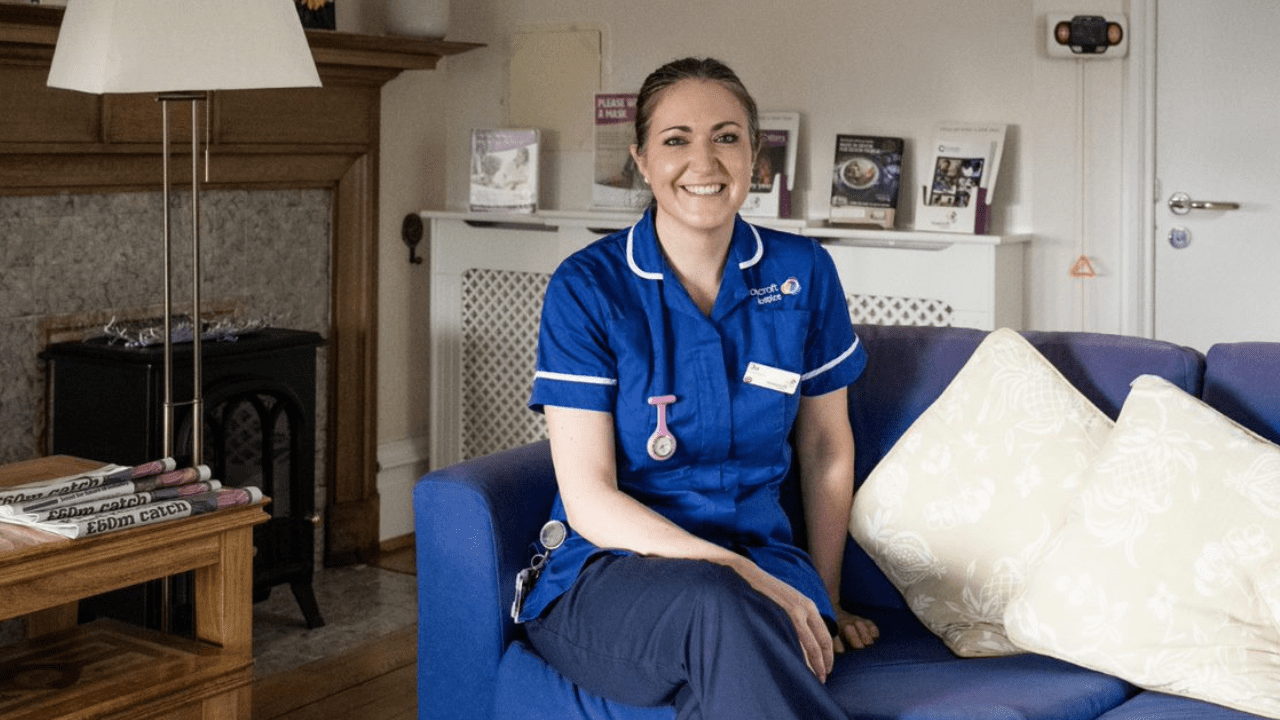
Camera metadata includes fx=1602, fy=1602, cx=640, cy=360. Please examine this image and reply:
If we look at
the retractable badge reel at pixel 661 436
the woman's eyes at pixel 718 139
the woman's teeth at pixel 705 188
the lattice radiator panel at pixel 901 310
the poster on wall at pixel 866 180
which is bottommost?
the retractable badge reel at pixel 661 436

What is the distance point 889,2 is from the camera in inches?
152

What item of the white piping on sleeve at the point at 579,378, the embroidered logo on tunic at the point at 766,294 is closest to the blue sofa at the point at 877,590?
the white piping on sleeve at the point at 579,378

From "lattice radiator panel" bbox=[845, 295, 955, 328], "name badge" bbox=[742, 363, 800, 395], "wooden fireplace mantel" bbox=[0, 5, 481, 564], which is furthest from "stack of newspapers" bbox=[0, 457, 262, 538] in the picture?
"lattice radiator panel" bbox=[845, 295, 955, 328]

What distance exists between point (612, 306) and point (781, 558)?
42 centimetres

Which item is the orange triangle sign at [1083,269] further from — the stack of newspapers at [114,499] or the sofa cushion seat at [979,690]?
the stack of newspapers at [114,499]

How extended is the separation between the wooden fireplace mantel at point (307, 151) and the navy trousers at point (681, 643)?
1.80 metres

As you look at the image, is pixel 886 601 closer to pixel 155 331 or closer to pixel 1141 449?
pixel 1141 449

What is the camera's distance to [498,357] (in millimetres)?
4406

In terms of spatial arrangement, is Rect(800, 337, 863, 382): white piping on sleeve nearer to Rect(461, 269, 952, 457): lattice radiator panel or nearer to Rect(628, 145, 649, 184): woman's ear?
Rect(628, 145, 649, 184): woman's ear

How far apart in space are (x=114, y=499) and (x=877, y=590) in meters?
1.13

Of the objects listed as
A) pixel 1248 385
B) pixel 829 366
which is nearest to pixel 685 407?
pixel 829 366

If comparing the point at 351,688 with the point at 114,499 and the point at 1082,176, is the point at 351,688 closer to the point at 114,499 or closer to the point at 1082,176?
the point at 114,499

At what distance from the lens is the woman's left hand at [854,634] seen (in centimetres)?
223

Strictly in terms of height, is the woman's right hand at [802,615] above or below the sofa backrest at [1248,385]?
below
